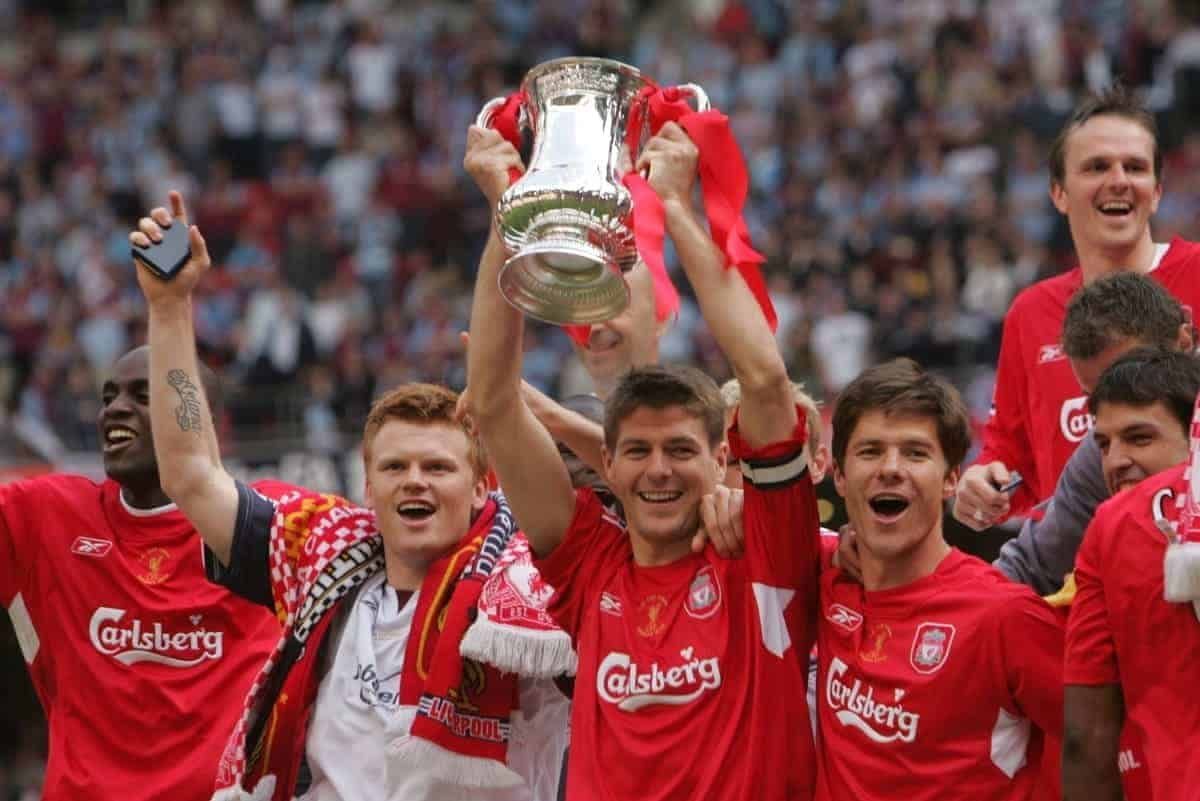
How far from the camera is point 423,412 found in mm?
5762

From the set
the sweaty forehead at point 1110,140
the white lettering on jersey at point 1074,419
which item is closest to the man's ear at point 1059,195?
the sweaty forehead at point 1110,140

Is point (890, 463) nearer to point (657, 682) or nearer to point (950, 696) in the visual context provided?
point (950, 696)

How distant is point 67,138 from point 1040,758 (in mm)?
16406

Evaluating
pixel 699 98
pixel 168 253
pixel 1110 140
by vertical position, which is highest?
pixel 1110 140

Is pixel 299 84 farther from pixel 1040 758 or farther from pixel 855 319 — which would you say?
pixel 1040 758

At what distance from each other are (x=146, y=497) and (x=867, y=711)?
2.68 m

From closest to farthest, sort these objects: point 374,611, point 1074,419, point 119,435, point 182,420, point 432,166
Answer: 1. point 374,611
2. point 182,420
3. point 1074,419
4. point 119,435
5. point 432,166

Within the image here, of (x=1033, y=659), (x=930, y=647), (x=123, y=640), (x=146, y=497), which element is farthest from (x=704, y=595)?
(x=146, y=497)

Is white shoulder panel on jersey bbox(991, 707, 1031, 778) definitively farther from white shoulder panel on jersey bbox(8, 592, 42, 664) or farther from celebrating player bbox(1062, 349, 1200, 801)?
white shoulder panel on jersey bbox(8, 592, 42, 664)

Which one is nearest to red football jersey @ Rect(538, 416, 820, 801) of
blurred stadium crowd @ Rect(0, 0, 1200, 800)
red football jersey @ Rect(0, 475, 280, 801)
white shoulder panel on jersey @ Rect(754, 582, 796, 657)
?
white shoulder panel on jersey @ Rect(754, 582, 796, 657)

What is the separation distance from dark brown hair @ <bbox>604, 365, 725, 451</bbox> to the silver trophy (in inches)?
18.0

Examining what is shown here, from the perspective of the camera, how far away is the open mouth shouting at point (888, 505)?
189 inches

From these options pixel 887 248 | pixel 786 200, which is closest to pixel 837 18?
pixel 786 200

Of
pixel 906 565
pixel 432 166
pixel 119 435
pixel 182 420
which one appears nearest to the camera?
pixel 906 565
